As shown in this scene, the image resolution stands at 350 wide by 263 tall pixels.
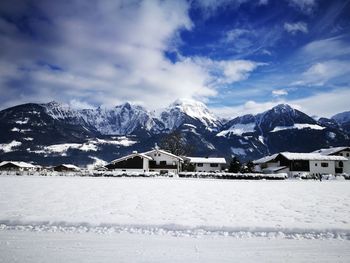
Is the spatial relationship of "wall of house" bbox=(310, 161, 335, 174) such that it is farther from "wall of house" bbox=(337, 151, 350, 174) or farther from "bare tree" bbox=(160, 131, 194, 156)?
"bare tree" bbox=(160, 131, 194, 156)

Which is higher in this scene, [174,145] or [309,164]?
[174,145]

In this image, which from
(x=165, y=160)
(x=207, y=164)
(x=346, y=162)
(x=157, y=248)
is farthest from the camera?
(x=207, y=164)

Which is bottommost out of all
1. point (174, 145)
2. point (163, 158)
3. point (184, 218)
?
point (184, 218)

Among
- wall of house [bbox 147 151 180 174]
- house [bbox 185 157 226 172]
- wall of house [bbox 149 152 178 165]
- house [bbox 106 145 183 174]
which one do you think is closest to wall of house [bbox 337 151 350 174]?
house [bbox 185 157 226 172]

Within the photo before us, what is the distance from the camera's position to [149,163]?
3174 inches

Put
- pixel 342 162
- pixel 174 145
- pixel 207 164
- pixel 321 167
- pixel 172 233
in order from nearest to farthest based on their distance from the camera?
pixel 172 233
pixel 321 167
pixel 342 162
pixel 174 145
pixel 207 164

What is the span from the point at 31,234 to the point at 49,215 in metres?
2.67

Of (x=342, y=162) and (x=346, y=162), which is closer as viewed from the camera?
(x=342, y=162)

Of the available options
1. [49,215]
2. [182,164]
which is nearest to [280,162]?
[182,164]

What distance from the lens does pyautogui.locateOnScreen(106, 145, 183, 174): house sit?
7619 centimetres

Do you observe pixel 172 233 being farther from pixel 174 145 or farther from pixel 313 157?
pixel 313 157

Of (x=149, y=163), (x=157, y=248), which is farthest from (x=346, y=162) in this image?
(x=157, y=248)

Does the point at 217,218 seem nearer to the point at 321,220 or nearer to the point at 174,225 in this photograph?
the point at 174,225

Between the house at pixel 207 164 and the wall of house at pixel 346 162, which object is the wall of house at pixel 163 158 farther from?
the wall of house at pixel 346 162
